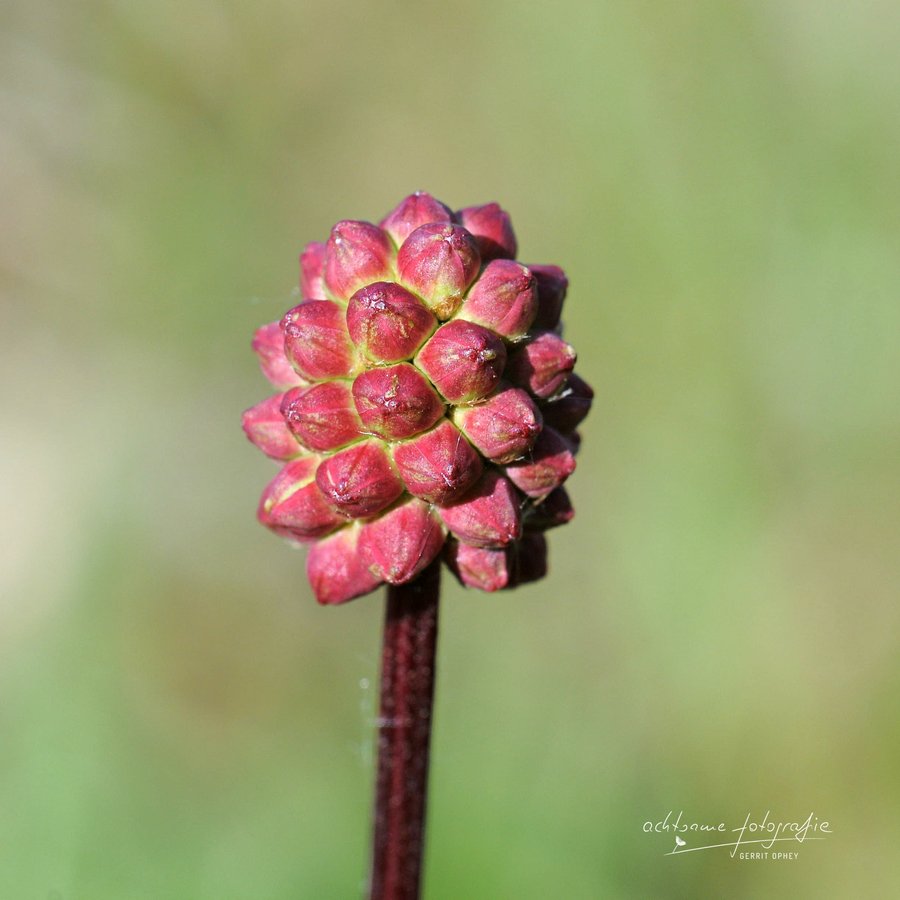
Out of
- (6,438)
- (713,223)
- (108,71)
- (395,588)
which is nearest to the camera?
(395,588)

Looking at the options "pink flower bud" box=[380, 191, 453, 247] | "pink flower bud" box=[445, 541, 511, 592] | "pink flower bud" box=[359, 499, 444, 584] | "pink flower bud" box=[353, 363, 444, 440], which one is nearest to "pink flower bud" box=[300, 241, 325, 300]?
"pink flower bud" box=[380, 191, 453, 247]

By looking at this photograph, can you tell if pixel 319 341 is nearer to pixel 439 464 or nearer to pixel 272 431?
pixel 272 431

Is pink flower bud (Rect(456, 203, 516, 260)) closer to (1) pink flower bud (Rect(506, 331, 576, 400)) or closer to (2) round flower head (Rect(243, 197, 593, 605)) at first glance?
(2) round flower head (Rect(243, 197, 593, 605))

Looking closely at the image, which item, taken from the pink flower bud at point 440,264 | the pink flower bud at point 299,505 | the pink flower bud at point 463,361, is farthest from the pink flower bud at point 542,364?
the pink flower bud at point 299,505

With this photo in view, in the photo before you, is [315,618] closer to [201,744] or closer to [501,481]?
[201,744]

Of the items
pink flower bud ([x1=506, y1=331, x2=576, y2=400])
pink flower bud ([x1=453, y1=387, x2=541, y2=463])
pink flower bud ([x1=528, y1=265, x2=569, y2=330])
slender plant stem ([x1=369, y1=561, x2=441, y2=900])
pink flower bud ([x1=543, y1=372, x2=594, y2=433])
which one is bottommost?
slender plant stem ([x1=369, y1=561, x2=441, y2=900])

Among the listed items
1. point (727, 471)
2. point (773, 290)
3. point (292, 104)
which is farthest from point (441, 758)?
point (292, 104)
